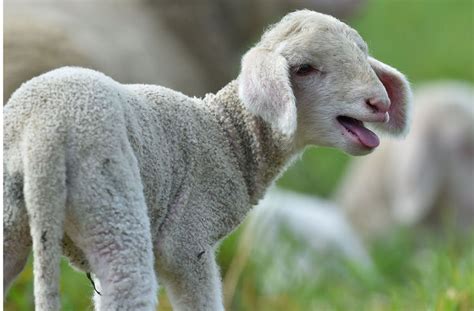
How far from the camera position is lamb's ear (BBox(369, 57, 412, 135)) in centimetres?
212

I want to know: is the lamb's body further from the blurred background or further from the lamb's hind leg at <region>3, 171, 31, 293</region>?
the blurred background

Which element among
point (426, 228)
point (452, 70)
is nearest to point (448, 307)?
point (426, 228)

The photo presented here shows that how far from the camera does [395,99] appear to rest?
7.07 feet

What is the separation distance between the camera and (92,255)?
180 centimetres

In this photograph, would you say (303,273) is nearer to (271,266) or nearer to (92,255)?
(271,266)

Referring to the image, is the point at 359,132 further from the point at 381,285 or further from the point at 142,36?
the point at 142,36

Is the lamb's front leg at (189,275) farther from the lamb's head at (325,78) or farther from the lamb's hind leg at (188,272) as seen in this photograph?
the lamb's head at (325,78)

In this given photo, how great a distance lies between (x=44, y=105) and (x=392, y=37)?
9178mm

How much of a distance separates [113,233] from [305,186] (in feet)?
19.7

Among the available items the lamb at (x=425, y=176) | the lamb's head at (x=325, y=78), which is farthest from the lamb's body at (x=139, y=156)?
the lamb at (x=425, y=176)

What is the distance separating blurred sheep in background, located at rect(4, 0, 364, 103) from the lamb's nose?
2.25 meters

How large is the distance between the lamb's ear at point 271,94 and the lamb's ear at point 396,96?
0.29m

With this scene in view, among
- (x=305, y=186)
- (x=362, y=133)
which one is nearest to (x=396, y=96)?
(x=362, y=133)

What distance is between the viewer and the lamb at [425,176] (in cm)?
686
